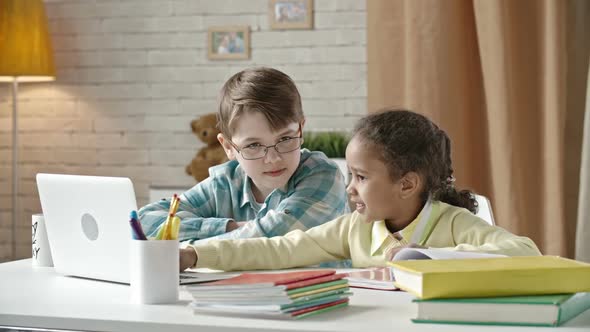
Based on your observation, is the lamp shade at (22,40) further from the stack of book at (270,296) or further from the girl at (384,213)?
the stack of book at (270,296)

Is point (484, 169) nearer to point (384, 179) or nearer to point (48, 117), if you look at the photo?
point (384, 179)

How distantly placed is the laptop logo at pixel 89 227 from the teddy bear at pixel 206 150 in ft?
7.35

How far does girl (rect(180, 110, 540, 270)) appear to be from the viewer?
1477 millimetres

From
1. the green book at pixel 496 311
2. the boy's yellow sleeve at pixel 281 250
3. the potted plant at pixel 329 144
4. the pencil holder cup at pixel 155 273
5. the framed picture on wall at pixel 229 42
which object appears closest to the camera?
the green book at pixel 496 311

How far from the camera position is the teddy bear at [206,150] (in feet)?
12.1

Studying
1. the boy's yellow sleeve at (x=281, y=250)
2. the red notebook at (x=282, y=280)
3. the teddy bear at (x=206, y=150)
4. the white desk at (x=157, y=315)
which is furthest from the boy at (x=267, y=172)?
the teddy bear at (x=206, y=150)

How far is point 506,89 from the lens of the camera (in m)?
3.07

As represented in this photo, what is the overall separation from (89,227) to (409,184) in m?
0.55

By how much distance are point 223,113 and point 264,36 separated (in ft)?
6.46

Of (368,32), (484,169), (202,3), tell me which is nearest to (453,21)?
(368,32)

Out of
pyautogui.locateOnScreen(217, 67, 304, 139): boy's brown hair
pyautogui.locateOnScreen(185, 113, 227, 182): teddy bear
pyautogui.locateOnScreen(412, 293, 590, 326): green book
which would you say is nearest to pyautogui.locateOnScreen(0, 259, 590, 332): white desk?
pyautogui.locateOnScreen(412, 293, 590, 326): green book

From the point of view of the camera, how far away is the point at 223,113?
1.87 m

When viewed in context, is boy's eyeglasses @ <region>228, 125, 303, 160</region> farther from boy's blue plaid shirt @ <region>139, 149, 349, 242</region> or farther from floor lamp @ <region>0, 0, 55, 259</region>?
floor lamp @ <region>0, 0, 55, 259</region>

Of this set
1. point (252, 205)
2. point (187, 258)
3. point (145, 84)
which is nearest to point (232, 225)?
point (252, 205)
